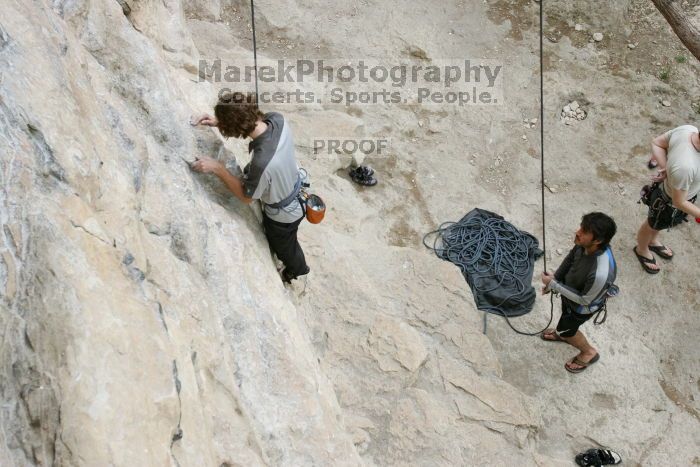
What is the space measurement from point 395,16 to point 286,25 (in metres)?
1.51

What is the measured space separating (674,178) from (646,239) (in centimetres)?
141

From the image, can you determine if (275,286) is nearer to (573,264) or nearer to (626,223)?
(573,264)

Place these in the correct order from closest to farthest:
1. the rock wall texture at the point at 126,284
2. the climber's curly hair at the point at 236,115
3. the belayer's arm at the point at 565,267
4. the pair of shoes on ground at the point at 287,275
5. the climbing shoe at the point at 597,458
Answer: the rock wall texture at the point at 126,284 < the climber's curly hair at the point at 236,115 < the pair of shoes on ground at the point at 287,275 < the belayer's arm at the point at 565,267 < the climbing shoe at the point at 597,458

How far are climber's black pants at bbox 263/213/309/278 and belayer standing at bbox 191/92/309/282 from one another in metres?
0.01

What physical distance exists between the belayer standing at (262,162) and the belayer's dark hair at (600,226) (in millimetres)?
1902

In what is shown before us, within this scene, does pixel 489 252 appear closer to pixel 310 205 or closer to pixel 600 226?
pixel 600 226

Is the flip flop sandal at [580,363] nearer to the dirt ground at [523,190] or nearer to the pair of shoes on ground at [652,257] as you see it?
the dirt ground at [523,190]

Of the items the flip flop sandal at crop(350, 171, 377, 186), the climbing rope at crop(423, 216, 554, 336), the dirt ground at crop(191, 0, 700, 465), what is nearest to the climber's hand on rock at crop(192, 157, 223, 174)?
the dirt ground at crop(191, 0, 700, 465)

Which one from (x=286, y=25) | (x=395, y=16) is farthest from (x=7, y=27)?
(x=395, y=16)

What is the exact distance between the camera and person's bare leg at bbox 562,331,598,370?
5.40 metres

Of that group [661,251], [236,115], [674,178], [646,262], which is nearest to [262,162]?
[236,115]

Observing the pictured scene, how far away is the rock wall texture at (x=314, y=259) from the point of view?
7.23 ft

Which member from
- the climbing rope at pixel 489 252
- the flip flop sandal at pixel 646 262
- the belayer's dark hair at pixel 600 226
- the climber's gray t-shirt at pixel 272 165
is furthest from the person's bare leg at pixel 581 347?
the climber's gray t-shirt at pixel 272 165

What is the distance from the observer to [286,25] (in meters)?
8.12
